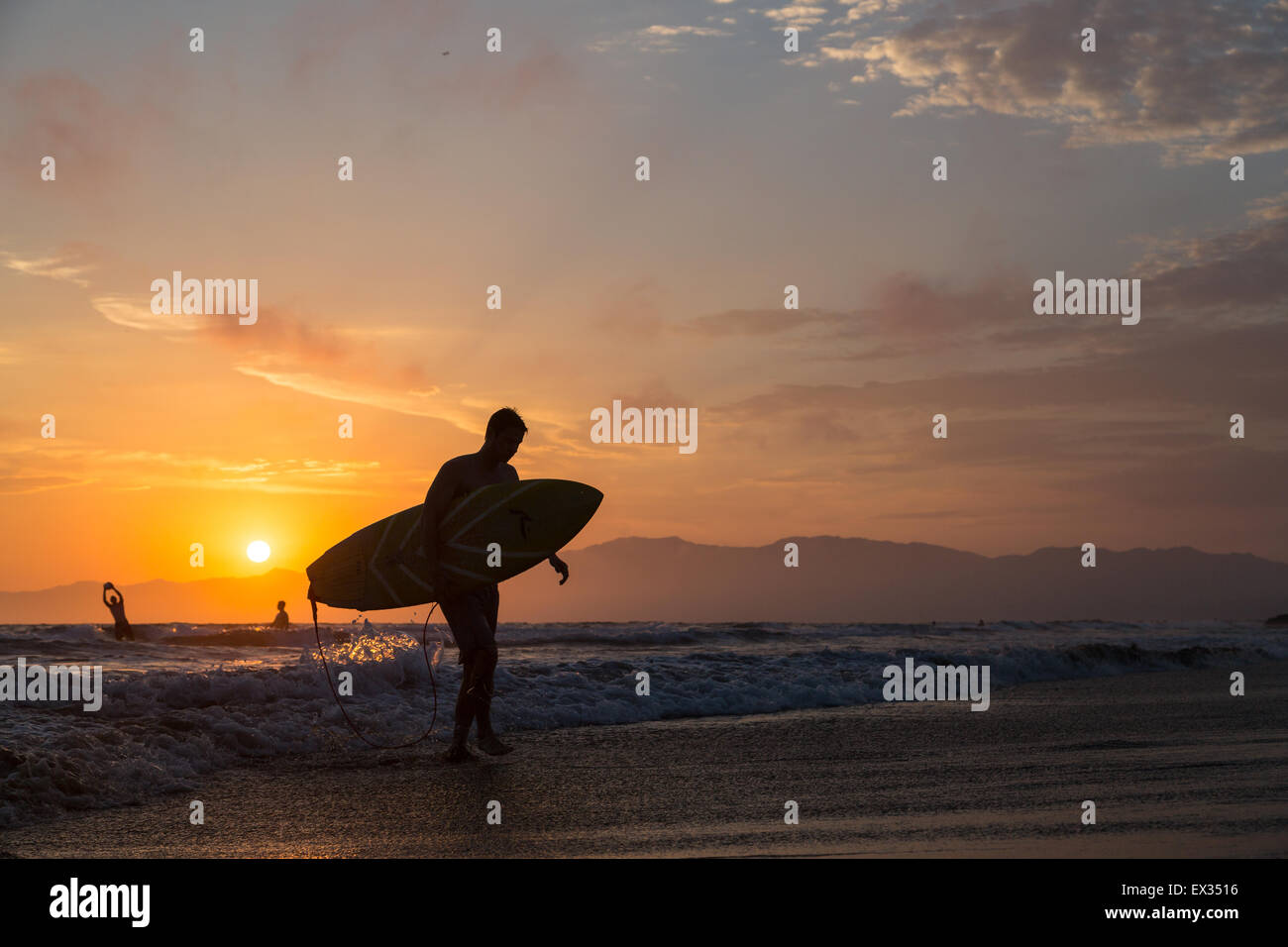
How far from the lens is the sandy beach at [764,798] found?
14.1 ft

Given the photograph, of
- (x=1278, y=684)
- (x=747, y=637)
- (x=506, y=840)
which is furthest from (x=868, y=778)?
(x=747, y=637)

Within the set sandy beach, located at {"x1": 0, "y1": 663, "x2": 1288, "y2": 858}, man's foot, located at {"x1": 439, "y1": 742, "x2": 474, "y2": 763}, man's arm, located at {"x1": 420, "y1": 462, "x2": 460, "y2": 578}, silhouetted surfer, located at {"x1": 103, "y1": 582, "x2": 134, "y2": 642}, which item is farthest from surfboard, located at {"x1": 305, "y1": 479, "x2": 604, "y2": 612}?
silhouetted surfer, located at {"x1": 103, "y1": 582, "x2": 134, "y2": 642}

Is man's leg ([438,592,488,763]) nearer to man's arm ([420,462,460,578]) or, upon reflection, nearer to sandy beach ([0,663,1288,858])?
sandy beach ([0,663,1288,858])

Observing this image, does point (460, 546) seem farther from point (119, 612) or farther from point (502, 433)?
point (119, 612)

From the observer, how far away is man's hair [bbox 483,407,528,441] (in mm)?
6648

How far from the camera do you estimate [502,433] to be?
6.68 metres

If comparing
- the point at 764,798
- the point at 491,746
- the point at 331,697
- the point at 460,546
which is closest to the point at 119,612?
the point at 331,697

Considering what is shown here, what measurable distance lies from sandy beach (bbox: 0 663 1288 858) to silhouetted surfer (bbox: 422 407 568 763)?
0.42 metres

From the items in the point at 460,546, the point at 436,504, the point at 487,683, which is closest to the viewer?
the point at 436,504

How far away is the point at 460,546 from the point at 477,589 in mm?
319

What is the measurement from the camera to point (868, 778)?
6.07 m

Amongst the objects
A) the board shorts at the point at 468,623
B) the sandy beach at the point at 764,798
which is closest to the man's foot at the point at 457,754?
the sandy beach at the point at 764,798

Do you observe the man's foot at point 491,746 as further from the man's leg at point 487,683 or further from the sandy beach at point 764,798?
the sandy beach at point 764,798
